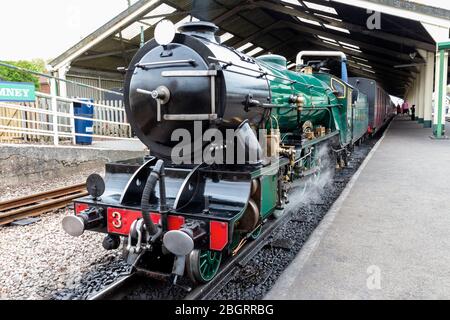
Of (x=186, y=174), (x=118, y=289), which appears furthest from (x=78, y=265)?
(x=186, y=174)

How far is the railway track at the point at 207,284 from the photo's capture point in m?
3.16

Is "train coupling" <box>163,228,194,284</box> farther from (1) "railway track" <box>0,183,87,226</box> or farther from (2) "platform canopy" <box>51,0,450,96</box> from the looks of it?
(2) "platform canopy" <box>51,0,450,96</box>

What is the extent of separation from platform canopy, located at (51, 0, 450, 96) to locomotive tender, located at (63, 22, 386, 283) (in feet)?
20.7

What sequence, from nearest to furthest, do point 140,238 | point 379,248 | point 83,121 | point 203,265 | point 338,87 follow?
point 140,238, point 203,265, point 379,248, point 338,87, point 83,121

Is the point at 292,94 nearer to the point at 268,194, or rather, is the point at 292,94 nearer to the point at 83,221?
the point at 268,194

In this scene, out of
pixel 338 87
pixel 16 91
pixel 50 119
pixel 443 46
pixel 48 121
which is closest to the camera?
pixel 338 87

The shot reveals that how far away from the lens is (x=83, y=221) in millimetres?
3209

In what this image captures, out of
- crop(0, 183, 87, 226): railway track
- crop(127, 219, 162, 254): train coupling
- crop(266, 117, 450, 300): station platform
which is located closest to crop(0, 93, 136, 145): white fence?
crop(0, 183, 87, 226): railway track

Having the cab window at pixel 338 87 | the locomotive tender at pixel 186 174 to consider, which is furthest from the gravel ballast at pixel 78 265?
the cab window at pixel 338 87

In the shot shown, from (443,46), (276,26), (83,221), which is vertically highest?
(276,26)

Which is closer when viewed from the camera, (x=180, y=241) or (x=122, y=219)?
(x=180, y=241)

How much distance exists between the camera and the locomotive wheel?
10.5 feet

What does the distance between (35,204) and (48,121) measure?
22.8ft
